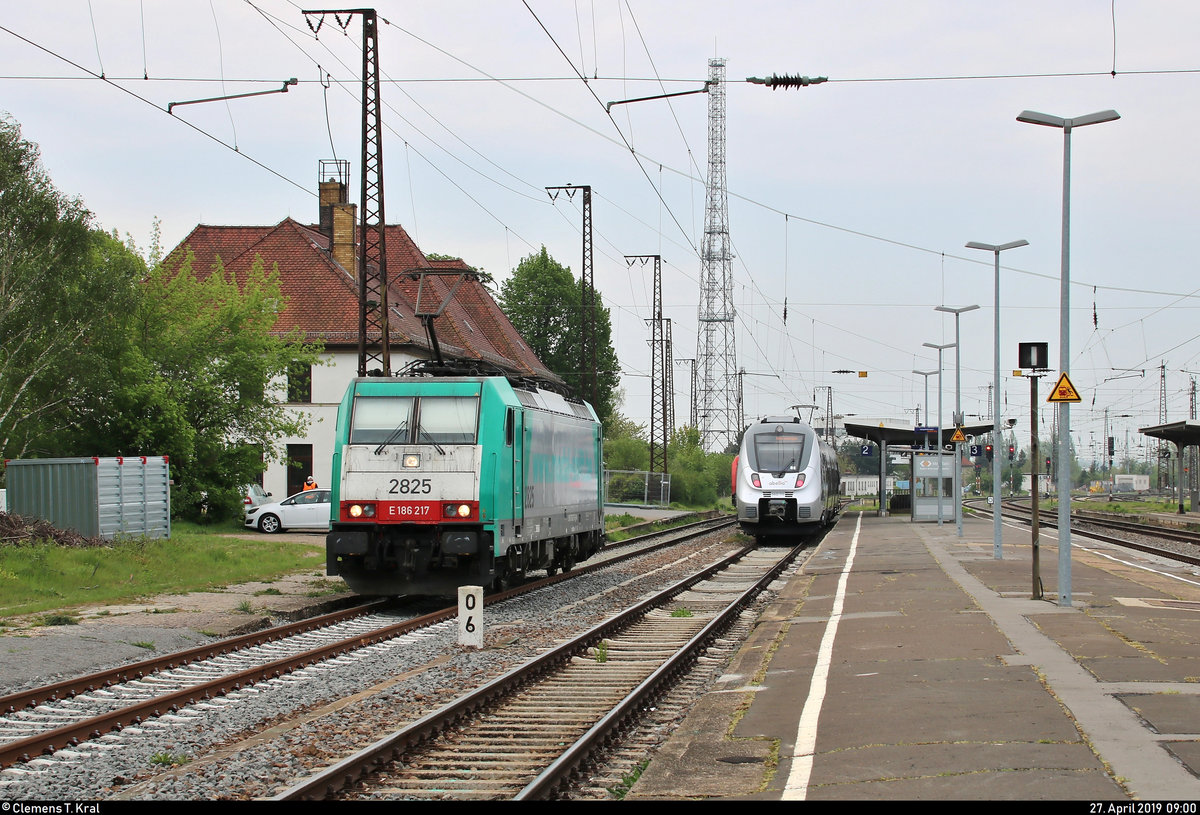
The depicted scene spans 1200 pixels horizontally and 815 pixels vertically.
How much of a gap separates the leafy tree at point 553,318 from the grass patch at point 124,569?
4874 centimetres

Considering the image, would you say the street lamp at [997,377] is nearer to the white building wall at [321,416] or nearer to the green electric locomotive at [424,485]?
the green electric locomotive at [424,485]

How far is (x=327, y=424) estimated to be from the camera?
142 ft

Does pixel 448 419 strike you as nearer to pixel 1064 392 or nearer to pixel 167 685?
pixel 167 685

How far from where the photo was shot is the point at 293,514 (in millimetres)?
32781

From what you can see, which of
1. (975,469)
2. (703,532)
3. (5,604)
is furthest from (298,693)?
(975,469)

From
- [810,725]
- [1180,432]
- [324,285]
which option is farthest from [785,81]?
[1180,432]

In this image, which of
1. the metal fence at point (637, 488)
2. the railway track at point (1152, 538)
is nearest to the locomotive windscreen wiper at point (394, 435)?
the railway track at point (1152, 538)

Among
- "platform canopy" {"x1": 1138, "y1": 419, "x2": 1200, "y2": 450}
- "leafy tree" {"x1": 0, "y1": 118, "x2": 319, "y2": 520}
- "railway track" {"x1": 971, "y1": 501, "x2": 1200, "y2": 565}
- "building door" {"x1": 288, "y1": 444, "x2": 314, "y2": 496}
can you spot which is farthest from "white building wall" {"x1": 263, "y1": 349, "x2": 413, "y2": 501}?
"platform canopy" {"x1": 1138, "y1": 419, "x2": 1200, "y2": 450}

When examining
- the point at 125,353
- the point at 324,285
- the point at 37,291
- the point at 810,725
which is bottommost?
the point at 810,725

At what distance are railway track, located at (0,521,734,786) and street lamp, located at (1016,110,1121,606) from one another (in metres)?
8.19

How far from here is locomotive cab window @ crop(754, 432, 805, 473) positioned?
33375 mm

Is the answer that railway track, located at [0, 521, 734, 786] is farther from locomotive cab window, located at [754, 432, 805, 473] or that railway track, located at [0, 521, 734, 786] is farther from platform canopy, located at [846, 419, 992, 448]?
A: platform canopy, located at [846, 419, 992, 448]

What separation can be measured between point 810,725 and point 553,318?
216 feet

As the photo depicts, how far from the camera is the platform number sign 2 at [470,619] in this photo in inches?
513
